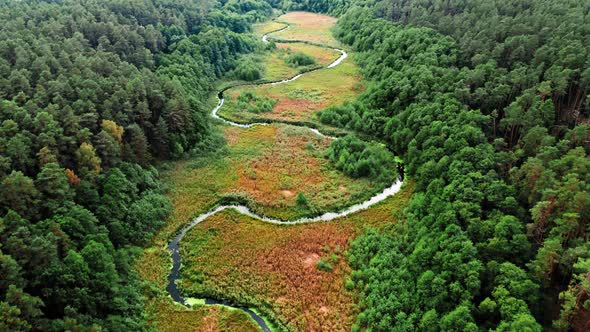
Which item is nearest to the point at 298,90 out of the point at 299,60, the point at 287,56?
the point at 299,60

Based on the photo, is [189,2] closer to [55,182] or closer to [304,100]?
[304,100]

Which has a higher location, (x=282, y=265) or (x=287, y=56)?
(x=287, y=56)

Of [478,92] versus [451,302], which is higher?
[478,92]

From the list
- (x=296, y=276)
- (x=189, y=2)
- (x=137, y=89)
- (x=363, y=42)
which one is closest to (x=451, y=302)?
(x=296, y=276)

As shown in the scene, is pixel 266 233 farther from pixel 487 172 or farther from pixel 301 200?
pixel 487 172

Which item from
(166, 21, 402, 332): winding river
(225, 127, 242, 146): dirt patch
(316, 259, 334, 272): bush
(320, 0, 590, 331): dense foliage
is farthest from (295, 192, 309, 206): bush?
(225, 127, 242, 146): dirt patch

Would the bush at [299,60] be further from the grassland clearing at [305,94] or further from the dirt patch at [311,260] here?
the dirt patch at [311,260]

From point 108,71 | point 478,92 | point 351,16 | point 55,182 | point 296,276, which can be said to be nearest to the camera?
point 55,182
